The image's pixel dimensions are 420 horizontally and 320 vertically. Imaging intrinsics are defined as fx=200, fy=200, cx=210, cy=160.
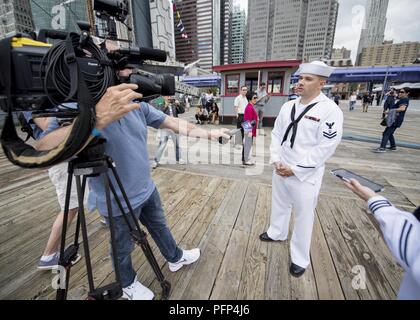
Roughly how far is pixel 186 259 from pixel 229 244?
21.0 inches

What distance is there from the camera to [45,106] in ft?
Answer: 2.91

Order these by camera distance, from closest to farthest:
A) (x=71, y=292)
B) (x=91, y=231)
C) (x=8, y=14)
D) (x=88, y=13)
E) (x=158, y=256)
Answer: (x=71, y=292)
(x=158, y=256)
(x=91, y=231)
(x=8, y=14)
(x=88, y=13)

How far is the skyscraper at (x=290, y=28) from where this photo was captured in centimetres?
6806

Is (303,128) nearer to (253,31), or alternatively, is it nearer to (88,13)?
(88,13)

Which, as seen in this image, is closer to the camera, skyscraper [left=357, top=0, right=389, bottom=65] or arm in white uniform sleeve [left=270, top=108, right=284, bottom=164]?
arm in white uniform sleeve [left=270, top=108, right=284, bottom=164]

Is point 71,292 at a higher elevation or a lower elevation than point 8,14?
lower

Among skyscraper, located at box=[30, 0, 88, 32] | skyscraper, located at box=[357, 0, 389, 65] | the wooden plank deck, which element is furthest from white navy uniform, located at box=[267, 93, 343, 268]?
skyscraper, located at box=[357, 0, 389, 65]

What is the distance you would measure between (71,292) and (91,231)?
0.84 metres

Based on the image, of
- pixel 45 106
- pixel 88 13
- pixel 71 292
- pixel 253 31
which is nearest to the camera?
pixel 45 106

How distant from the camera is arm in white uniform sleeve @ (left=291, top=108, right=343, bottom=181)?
5.26 ft

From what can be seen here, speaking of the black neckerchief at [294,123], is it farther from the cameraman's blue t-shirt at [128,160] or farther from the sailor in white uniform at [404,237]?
the cameraman's blue t-shirt at [128,160]

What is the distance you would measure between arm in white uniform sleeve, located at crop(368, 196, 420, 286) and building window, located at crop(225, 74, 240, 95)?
9457 mm

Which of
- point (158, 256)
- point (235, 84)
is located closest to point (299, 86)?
point (158, 256)

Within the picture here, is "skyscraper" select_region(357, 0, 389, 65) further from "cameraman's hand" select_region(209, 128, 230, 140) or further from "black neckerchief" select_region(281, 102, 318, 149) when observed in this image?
"cameraman's hand" select_region(209, 128, 230, 140)
